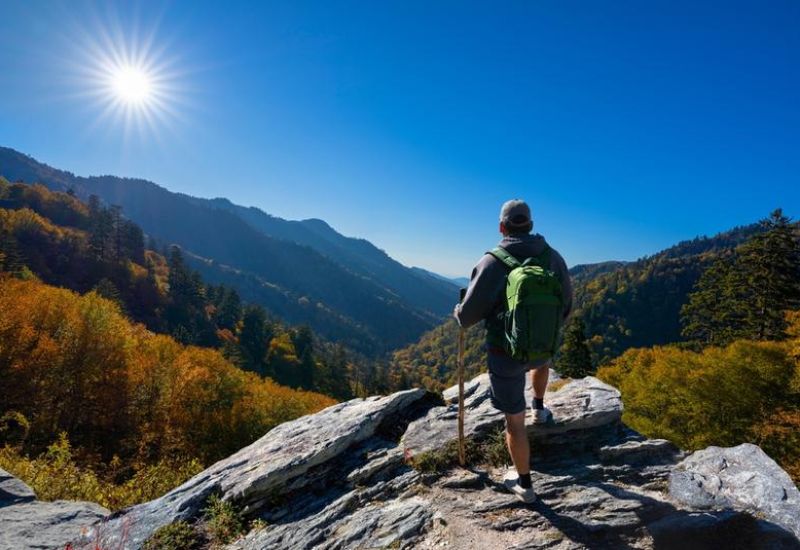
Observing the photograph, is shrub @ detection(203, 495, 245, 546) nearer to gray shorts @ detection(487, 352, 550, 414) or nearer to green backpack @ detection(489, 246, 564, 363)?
gray shorts @ detection(487, 352, 550, 414)

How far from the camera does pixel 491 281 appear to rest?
580cm

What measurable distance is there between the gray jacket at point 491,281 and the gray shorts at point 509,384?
0.78 m

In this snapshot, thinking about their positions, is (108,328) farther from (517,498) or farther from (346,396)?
(346,396)

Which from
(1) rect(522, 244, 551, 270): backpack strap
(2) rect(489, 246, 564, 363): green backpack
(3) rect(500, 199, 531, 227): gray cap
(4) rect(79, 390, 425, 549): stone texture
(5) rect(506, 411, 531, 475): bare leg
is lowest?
(4) rect(79, 390, 425, 549): stone texture

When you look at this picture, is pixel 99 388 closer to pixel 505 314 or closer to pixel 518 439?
pixel 518 439

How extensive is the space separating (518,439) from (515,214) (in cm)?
357

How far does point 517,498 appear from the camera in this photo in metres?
6.43

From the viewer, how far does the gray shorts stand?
5.73 metres

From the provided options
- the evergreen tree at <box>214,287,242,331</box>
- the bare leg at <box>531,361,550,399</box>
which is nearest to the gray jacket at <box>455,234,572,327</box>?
the bare leg at <box>531,361,550,399</box>

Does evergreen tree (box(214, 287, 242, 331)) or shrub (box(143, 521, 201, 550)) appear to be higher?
shrub (box(143, 521, 201, 550))

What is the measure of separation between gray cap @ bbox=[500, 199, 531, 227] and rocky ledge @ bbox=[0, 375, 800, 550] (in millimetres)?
4511

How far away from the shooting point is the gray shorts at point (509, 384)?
5734 millimetres

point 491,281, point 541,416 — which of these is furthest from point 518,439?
point 491,281

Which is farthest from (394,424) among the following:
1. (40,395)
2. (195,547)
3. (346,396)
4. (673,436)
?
(346,396)
